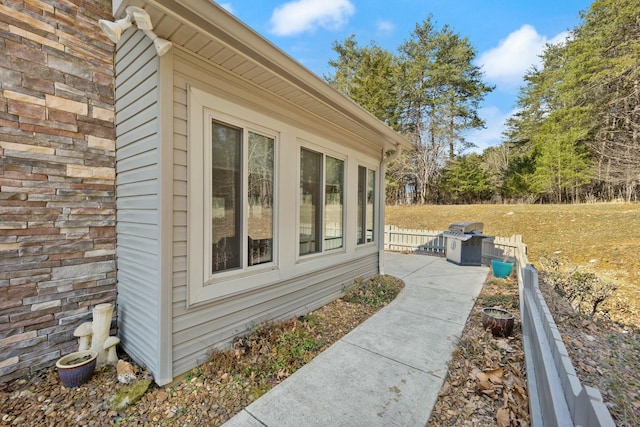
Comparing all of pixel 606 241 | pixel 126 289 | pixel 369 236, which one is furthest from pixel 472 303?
pixel 606 241

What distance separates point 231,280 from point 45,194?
1899 millimetres

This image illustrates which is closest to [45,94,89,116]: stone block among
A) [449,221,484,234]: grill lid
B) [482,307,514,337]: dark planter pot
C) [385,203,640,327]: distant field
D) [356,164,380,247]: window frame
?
[356,164,380,247]: window frame

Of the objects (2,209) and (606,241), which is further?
(606,241)

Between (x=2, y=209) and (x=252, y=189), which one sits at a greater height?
(x=252, y=189)

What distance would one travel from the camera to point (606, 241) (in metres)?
9.23

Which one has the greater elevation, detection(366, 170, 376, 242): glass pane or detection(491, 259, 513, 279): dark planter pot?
detection(366, 170, 376, 242): glass pane

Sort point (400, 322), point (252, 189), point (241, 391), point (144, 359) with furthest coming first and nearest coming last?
point (400, 322) → point (252, 189) → point (144, 359) → point (241, 391)

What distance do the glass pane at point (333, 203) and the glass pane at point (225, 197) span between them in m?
1.72

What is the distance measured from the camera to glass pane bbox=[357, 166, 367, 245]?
530 cm

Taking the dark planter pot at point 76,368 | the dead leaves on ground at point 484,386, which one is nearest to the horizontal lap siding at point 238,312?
the dark planter pot at point 76,368

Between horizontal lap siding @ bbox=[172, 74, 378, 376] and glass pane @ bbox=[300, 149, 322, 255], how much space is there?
27.2 inches

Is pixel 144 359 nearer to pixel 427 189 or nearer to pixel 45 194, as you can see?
pixel 45 194

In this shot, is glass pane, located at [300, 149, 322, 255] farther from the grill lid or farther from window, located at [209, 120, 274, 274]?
the grill lid

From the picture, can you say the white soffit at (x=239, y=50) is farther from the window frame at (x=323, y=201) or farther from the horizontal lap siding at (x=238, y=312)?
the horizontal lap siding at (x=238, y=312)
